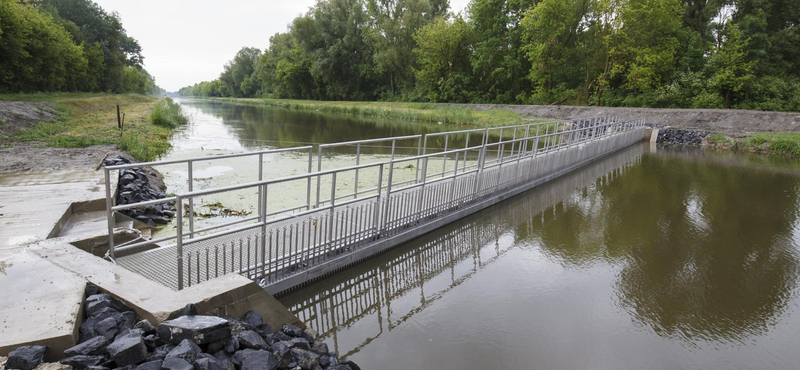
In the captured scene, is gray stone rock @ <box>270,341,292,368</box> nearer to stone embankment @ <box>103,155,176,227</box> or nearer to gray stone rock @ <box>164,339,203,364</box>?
gray stone rock @ <box>164,339,203,364</box>

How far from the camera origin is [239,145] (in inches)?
728

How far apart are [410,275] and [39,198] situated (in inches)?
230

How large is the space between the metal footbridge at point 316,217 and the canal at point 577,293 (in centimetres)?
31

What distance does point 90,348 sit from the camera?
277 cm

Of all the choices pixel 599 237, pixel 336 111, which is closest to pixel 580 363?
pixel 599 237

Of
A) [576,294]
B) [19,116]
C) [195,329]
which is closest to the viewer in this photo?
[195,329]

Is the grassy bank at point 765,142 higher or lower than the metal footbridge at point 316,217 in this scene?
higher

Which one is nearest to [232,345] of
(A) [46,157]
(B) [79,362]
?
(B) [79,362]

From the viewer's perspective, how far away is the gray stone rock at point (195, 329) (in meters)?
3.07

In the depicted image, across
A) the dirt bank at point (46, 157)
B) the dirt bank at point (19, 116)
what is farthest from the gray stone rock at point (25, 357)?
the dirt bank at point (19, 116)

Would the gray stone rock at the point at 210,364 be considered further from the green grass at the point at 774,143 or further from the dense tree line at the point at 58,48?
the dense tree line at the point at 58,48

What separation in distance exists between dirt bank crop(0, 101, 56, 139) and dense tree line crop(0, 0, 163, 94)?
15506mm

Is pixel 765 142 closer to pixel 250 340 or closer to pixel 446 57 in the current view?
pixel 250 340

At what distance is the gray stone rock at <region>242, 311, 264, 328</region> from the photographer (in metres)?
3.79
